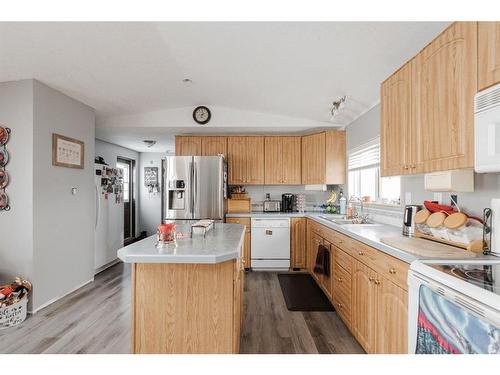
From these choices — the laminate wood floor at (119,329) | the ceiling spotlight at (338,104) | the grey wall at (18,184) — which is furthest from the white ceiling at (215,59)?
the laminate wood floor at (119,329)

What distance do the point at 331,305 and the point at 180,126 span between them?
3227 mm

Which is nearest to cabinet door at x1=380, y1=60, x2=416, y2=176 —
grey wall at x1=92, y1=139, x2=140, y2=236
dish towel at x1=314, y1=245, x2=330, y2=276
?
dish towel at x1=314, y1=245, x2=330, y2=276

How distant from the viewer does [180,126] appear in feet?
13.6

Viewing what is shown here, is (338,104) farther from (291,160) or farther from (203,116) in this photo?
(203,116)

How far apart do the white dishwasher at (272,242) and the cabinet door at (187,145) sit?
5.04ft

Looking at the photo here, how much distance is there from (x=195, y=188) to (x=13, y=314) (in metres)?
2.37

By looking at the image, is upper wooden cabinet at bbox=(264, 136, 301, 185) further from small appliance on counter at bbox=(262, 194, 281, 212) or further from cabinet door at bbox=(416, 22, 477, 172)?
cabinet door at bbox=(416, 22, 477, 172)

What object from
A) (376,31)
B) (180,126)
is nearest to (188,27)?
(376,31)

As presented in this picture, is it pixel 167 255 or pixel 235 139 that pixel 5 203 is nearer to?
pixel 167 255

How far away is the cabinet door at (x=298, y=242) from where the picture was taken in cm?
411

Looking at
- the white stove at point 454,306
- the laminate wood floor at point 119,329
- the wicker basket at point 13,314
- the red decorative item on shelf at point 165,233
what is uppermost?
the red decorative item on shelf at point 165,233

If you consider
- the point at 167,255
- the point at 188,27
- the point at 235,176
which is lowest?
the point at 167,255

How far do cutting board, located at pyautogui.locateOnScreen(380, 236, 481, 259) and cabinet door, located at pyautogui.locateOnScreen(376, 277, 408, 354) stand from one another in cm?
23

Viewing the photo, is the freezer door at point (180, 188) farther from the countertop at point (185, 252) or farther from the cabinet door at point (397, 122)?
the cabinet door at point (397, 122)
